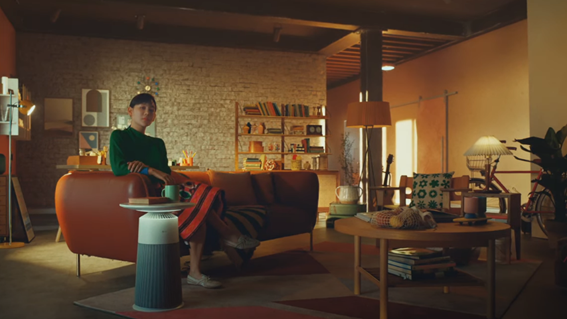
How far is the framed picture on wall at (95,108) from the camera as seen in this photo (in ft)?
28.2

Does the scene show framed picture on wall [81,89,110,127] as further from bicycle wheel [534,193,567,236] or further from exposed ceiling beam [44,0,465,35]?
bicycle wheel [534,193,567,236]

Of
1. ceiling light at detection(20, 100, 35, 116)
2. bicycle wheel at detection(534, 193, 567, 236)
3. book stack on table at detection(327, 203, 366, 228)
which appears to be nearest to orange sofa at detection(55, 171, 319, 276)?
ceiling light at detection(20, 100, 35, 116)

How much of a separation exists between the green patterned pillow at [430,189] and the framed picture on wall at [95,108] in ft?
19.4

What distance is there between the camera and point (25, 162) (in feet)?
27.4

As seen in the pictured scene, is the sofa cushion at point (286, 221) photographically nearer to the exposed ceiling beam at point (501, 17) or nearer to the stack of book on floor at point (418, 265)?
the stack of book on floor at point (418, 265)

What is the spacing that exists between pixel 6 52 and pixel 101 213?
5659mm

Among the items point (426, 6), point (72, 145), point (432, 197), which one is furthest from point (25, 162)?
point (426, 6)

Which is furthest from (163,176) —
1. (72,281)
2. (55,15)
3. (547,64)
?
(55,15)

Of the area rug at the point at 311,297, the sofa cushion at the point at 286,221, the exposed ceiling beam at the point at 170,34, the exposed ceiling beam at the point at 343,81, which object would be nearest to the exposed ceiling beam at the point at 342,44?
the exposed ceiling beam at the point at 170,34

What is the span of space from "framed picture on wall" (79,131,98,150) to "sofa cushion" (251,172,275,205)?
4.93 meters

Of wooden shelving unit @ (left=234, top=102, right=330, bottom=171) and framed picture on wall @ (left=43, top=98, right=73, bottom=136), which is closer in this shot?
framed picture on wall @ (left=43, top=98, right=73, bottom=136)

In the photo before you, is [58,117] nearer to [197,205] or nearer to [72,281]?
[72,281]

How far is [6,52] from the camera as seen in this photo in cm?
743

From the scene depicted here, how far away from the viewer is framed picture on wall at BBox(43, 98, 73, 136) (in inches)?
332
